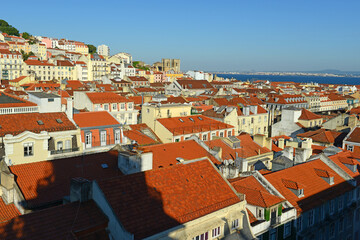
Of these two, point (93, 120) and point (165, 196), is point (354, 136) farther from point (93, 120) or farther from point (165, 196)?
point (165, 196)

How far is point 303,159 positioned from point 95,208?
2372 centimetres

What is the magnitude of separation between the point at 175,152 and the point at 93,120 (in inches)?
461

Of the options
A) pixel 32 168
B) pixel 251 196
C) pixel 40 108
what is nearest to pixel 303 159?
pixel 251 196

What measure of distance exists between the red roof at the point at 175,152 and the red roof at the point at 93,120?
8.70m

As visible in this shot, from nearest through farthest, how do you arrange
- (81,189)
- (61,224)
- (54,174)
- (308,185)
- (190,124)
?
(61,224) < (81,189) < (54,174) < (308,185) < (190,124)

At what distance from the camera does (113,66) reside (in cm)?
19450

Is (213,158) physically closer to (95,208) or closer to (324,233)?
(324,233)

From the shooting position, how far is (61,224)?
53.5 feet

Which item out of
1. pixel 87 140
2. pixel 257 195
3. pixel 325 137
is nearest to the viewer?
pixel 257 195

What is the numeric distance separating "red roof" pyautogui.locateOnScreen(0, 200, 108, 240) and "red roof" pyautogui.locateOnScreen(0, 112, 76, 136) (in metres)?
19.6

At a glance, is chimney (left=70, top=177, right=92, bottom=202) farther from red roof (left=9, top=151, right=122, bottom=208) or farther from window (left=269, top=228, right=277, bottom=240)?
window (left=269, top=228, right=277, bottom=240)

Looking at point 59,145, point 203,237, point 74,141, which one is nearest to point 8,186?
point 59,145

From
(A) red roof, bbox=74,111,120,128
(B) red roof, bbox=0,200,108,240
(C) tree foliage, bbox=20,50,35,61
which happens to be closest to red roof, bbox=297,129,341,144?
(A) red roof, bbox=74,111,120,128

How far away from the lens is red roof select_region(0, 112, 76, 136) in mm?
34031
